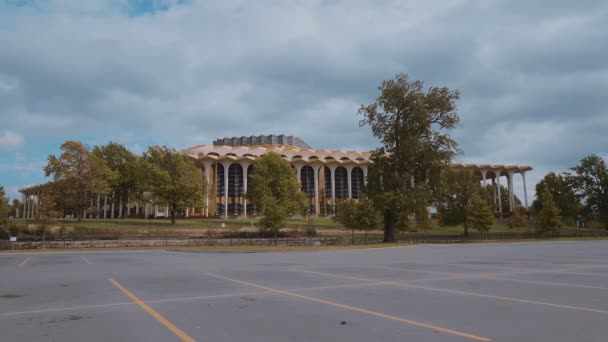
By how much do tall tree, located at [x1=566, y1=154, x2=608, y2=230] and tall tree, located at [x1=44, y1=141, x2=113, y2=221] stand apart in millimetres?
86449

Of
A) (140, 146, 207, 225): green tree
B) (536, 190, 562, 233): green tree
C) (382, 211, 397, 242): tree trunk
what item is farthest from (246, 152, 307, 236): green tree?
(536, 190, 562, 233): green tree

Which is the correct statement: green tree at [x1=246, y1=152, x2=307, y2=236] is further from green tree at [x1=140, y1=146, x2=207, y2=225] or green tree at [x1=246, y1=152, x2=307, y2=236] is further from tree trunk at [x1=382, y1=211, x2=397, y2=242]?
tree trunk at [x1=382, y1=211, x2=397, y2=242]

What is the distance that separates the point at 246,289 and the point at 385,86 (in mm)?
38680

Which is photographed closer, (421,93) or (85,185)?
(421,93)

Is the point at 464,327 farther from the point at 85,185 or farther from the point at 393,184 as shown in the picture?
the point at 85,185

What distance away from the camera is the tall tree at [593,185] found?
8344 cm

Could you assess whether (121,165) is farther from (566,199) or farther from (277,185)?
(566,199)

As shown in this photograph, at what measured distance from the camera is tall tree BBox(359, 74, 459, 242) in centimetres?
4481

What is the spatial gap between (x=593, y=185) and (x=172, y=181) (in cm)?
7767

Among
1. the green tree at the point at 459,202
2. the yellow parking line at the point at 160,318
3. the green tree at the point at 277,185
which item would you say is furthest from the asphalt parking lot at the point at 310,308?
the green tree at the point at 277,185

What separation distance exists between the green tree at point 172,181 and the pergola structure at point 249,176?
25.7m

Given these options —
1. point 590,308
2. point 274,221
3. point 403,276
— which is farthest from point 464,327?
point 274,221

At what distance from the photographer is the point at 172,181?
222ft

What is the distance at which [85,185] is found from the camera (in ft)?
215
